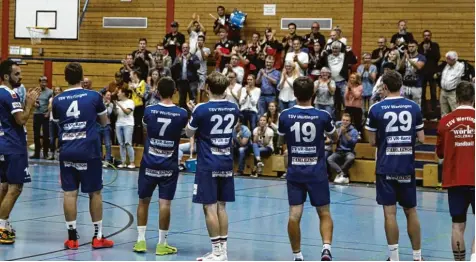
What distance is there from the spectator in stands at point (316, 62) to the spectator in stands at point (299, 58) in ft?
0.53

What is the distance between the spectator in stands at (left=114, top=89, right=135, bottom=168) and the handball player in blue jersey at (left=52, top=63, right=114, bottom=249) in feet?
39.7

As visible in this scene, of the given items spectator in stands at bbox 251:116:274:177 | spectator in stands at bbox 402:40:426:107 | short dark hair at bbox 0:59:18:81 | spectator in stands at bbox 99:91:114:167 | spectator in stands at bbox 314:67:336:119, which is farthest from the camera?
spectator in stands at bbox 99:91:114:167

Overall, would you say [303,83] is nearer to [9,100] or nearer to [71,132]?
[71,132]

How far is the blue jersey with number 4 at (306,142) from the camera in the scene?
29.1 feet

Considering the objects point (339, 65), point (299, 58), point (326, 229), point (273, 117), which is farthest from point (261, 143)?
point (326, 229)

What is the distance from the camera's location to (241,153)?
20672mm

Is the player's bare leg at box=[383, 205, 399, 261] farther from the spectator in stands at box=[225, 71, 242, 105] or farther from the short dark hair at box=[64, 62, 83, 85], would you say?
the spectator in stands at box=[225, 71, 242, 105]

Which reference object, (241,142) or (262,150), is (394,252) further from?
(262,150)

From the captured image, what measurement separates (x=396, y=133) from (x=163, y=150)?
281 cm

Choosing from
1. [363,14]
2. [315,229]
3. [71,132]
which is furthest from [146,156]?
[363,14]

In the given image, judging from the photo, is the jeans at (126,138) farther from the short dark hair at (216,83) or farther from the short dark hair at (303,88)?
the short dark hair at (303,88)

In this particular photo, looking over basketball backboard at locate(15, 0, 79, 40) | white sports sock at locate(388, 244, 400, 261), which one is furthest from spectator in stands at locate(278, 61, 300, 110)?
white sports sock at locate(388, 244, 400, 261)

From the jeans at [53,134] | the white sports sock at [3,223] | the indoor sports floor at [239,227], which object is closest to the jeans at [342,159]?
the indoor sports floor at [239,227]

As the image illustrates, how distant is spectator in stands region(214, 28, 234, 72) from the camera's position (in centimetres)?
2286
